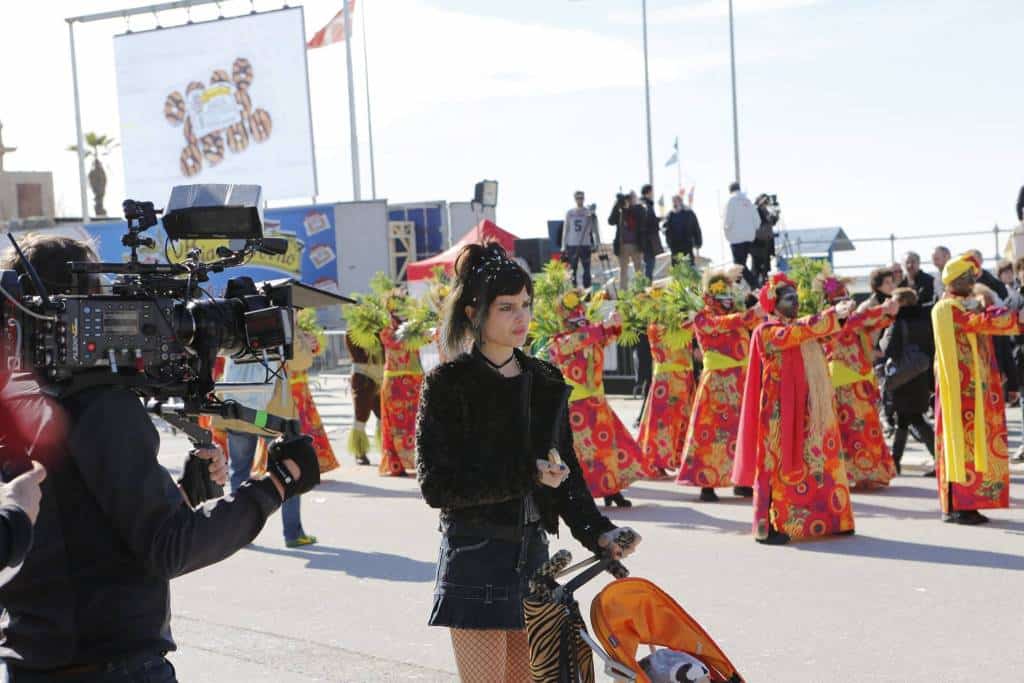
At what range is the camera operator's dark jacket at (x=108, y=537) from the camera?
2893 mm

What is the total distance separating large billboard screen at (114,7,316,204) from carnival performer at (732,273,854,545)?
23925mm

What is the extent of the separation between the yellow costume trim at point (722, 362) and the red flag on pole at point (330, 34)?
2557 cm

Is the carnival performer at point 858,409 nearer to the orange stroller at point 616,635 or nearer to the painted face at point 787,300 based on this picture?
the painted face at point 787,300

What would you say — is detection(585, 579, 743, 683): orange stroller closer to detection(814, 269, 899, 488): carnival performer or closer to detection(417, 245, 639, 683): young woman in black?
detection(417, 245, 639, 683): young woman in black

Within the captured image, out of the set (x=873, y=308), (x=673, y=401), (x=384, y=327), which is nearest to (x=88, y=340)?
(x=873, y=308)

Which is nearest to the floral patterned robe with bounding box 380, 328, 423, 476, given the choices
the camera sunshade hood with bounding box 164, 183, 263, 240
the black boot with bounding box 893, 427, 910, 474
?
the black boot with bounding box 893, 427, 910, 474

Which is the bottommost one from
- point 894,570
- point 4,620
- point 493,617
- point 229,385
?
Result: point 894,570

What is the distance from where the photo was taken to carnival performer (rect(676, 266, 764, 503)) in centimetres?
1130

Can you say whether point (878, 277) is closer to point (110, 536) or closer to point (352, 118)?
point (110, 536)

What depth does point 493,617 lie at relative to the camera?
13.4 feet

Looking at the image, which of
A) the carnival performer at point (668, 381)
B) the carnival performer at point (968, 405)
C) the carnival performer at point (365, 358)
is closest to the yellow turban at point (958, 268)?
the carnival performer at point (968, 405)

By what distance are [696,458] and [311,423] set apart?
390 centimetres

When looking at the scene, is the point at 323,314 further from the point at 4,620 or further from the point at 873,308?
the point at 4,620

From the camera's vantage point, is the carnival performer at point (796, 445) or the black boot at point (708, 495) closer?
the carnival performer at point (796, 445)
